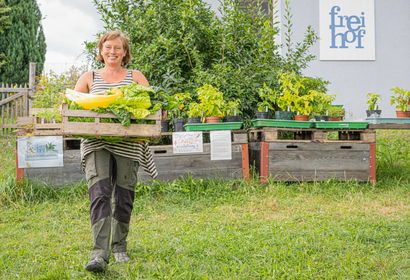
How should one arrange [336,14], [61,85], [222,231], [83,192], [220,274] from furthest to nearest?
[336,14]
[61,85]
[83,192]
[222,231]
[220,274]

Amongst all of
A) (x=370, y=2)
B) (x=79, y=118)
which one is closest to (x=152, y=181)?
(x=79, y=118)

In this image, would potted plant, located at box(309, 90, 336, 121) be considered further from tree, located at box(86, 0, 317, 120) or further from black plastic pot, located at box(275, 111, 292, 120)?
tree, located at box(86, 0, 317, 120)

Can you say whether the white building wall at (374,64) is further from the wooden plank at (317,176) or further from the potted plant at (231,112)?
the potted plant at (231,112)

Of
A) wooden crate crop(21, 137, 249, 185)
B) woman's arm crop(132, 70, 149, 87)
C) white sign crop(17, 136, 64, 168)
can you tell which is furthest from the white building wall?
woman's arm crop(132, 70, 149, 87)

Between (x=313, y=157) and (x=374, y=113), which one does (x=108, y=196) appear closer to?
(x=313, y=157)

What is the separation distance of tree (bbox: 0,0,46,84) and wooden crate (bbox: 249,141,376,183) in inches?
476

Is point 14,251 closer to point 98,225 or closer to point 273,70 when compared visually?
point 98,225

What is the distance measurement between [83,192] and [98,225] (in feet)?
7.58

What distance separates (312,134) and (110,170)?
3.29 metres

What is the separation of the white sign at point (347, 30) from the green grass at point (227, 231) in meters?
5.84

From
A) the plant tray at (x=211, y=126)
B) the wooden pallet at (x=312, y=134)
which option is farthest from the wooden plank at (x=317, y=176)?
the plant tray at (x=211, y=126)

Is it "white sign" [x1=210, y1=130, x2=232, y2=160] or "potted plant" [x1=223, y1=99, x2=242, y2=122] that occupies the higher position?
"potted plant" [x1=223, y1=99, x2=242, y2=122]

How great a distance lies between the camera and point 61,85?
6.43m

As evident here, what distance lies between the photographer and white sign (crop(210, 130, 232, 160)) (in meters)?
4.85
